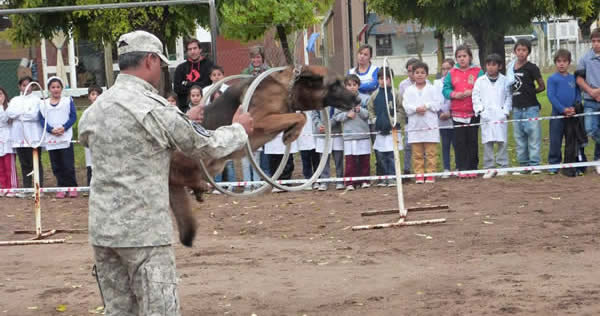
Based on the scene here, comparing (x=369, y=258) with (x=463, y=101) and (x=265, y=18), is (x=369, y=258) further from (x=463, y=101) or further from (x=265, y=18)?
(x=265, y=18)

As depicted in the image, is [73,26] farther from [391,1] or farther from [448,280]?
[448,280]

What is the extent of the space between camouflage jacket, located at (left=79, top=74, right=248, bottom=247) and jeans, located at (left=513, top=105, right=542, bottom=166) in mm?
9862

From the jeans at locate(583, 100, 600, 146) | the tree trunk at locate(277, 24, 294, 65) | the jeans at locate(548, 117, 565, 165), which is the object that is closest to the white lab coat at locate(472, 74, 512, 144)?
the jeans at locate(548, 117, 565, 165)

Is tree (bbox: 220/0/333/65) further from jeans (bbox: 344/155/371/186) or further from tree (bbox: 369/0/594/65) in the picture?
jeans (bbox: 344/155/371/186)

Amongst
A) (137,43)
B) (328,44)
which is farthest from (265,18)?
(137,43)

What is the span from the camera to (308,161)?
584 inches

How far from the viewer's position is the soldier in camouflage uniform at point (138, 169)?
5129 mm

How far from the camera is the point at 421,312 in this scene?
7.11 metres

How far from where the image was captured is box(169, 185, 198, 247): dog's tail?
6.63 m

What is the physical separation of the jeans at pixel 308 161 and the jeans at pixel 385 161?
44.1 inches

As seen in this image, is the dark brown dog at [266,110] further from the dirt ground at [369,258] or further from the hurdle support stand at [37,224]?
the hurdle support stand at [37,224]

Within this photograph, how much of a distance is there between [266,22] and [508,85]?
30.5ft

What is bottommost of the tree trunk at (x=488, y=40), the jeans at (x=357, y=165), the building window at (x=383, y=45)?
the jeans at (x=357, y=165)

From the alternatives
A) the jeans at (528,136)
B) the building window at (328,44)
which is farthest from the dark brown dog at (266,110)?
the building window at (328,44)
